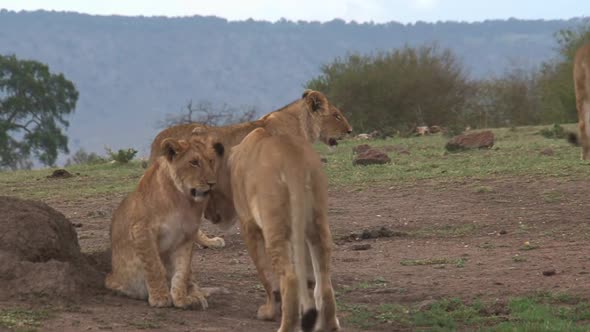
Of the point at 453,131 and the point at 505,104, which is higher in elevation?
the point at 453,131

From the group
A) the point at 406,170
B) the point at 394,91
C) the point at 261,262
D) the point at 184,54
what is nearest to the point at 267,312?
the point at 261,262

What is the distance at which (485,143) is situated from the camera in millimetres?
17141

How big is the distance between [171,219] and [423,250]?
3280 millimetres

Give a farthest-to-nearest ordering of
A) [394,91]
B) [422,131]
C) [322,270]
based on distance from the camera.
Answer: [394,91], [422,131], [322,270]

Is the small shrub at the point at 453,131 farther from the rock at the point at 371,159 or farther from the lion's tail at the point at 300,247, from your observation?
the lion's tail at the point at 300,247

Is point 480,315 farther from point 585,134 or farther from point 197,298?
→ point 585,134

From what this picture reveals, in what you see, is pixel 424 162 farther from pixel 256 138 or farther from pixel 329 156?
pixel 256 138

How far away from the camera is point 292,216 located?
222 inches

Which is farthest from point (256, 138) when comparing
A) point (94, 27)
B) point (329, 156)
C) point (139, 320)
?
point (94, 27)

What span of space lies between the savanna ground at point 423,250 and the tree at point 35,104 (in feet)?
74.6

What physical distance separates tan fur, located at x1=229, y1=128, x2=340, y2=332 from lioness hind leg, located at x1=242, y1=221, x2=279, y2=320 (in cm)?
11

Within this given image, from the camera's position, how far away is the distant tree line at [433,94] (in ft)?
94.7

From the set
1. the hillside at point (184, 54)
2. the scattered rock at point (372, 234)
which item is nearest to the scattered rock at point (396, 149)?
the scattered rock at point (372, 234)

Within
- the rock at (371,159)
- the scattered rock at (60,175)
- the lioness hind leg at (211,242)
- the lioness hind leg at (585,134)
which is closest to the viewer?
the lioness hind leg at (211,242)
